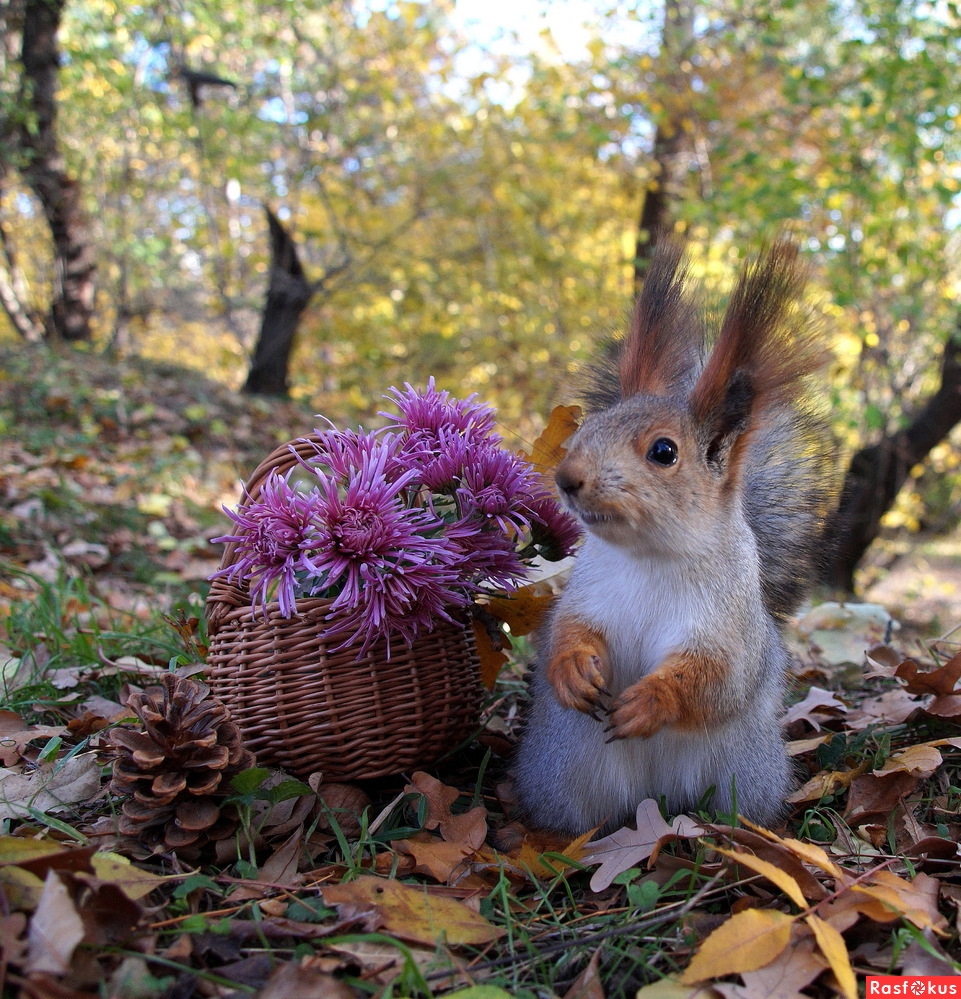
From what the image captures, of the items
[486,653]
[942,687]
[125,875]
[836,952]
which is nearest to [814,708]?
[942,687]

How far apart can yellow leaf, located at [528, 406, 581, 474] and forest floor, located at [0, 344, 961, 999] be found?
60 centimetres

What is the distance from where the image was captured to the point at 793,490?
1753mm

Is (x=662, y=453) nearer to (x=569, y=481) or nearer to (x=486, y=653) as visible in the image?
(x=569, y=481)

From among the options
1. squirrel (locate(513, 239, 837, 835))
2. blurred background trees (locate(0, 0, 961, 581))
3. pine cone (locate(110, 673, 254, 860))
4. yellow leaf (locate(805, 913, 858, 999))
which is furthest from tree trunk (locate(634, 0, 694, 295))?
yellow leaf (locate(805, 913, 858, 999))

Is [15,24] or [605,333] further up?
[15,24]

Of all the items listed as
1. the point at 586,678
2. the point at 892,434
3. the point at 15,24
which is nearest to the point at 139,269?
the point at 15,24

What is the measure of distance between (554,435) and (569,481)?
0.38 m

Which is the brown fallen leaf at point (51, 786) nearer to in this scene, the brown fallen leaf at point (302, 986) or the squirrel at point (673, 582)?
the brown fallen leaf at point (302, 986)

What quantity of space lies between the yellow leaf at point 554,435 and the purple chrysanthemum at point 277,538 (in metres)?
0.44

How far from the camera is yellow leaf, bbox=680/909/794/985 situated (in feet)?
3.63

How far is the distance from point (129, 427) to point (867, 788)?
4.45m

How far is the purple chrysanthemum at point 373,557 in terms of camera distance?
1411 millimetres

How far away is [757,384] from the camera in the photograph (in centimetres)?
140

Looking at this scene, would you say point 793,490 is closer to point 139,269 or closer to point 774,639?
point 774,639
